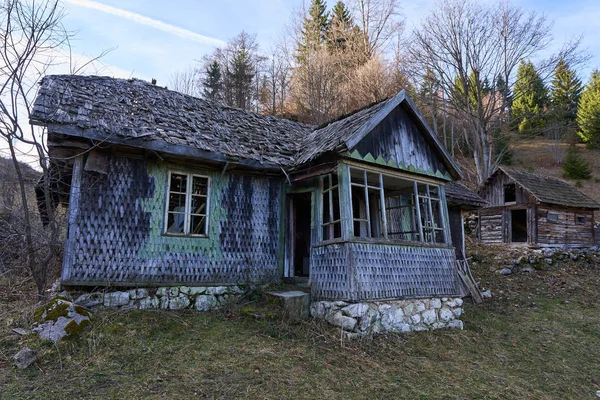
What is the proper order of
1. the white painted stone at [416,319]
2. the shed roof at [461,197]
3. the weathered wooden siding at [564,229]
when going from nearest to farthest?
the white painted stone at [416,319]
the shed roof at [461,197]
the weathered wooden siding at [564,229]

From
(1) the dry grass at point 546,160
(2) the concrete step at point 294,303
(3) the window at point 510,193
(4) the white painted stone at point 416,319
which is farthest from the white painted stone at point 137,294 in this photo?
(1) the dry grass at point 546,160

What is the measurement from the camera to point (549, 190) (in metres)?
22.4

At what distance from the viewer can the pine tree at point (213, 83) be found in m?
33.4

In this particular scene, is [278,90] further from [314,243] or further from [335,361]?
[335,361]

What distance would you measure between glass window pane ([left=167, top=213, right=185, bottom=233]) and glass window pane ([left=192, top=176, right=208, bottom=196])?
707 millimetres

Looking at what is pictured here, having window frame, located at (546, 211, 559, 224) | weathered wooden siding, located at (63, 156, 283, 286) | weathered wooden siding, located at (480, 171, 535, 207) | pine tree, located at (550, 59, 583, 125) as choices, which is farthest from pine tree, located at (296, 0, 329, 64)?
pine tree, located at (550, 59, 583, 125)

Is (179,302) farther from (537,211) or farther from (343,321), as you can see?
(537,211)

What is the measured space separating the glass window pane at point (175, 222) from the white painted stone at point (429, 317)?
591 cm

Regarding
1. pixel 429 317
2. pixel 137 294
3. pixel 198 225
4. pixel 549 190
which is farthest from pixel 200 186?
pixel 549 190

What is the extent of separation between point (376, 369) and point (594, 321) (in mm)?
8005

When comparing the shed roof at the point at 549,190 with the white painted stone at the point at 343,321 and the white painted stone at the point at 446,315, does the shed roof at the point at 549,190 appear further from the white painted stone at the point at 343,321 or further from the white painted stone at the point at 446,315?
the white painted stone at the point at 343,321

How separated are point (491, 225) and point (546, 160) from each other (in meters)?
26.3

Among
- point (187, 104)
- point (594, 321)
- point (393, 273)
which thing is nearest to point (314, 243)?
point (393, 273)

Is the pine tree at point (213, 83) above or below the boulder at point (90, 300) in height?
above
